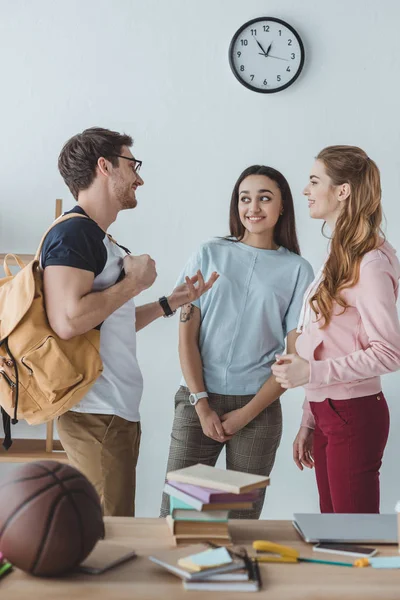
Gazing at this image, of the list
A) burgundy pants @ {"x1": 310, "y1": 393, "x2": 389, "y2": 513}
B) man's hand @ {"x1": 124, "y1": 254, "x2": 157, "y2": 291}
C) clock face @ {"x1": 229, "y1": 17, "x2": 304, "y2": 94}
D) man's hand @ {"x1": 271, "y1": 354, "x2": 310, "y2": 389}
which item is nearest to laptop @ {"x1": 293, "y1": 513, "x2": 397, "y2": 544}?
burgundy pants @ {"x1": 310, "y1": 393, "x2": 389, "y2": 513}

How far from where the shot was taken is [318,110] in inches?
122

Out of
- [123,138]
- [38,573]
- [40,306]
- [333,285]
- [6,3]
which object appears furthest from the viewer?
[6,3]

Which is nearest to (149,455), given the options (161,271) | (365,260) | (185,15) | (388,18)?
(161,271)

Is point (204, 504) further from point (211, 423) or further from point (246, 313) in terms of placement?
point (246, 313)

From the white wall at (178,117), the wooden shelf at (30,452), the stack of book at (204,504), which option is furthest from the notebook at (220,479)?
the white wall at (178,117)

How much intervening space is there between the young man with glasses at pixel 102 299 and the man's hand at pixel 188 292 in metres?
0.25

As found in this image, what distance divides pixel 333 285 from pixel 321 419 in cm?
35

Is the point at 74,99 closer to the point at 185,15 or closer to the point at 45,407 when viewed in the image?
the point at 185,15

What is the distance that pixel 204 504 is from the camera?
4.02ft

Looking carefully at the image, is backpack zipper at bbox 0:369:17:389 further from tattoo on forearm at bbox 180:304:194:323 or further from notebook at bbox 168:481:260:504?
tattoo on forearm at bbox 180:304:194:323

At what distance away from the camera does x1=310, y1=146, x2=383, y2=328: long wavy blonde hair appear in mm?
1851

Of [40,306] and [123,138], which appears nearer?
[40,306]

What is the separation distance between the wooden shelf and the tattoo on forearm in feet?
2.55

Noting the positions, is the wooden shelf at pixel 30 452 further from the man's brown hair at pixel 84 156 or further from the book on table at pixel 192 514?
the book on table at pixel 192 514
